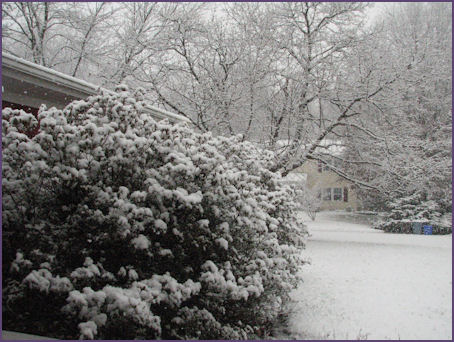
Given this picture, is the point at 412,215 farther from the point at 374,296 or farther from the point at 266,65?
the point at 374,296

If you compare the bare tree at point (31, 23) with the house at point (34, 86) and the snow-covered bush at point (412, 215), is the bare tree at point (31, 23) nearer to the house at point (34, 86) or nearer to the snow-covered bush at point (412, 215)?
the house at point (34, 86)

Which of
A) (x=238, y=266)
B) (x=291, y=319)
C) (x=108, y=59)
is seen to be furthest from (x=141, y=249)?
(x=108, y=59)

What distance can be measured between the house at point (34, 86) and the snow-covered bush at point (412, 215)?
18.3m

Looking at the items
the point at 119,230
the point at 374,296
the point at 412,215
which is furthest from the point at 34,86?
the point at 412,215

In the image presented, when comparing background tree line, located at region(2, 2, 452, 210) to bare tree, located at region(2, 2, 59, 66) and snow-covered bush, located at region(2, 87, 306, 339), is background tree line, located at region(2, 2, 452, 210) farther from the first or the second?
snow-covered bush, located at region(2, 87, 306, 339)

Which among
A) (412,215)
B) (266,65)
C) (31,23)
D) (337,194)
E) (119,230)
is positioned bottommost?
(412,215)

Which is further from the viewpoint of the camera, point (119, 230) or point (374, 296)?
point (374, 296)

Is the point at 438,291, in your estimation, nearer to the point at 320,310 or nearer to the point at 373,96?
the point at 320,310

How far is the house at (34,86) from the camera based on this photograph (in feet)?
17.8

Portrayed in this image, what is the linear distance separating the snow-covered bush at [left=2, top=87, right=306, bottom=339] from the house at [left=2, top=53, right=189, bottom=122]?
1.50 metres

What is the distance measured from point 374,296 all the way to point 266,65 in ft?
24.1

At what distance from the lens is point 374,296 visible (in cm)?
729

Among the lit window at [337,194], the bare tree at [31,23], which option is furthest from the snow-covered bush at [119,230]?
the lit window at [337,194]

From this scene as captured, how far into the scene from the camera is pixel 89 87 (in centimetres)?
639
